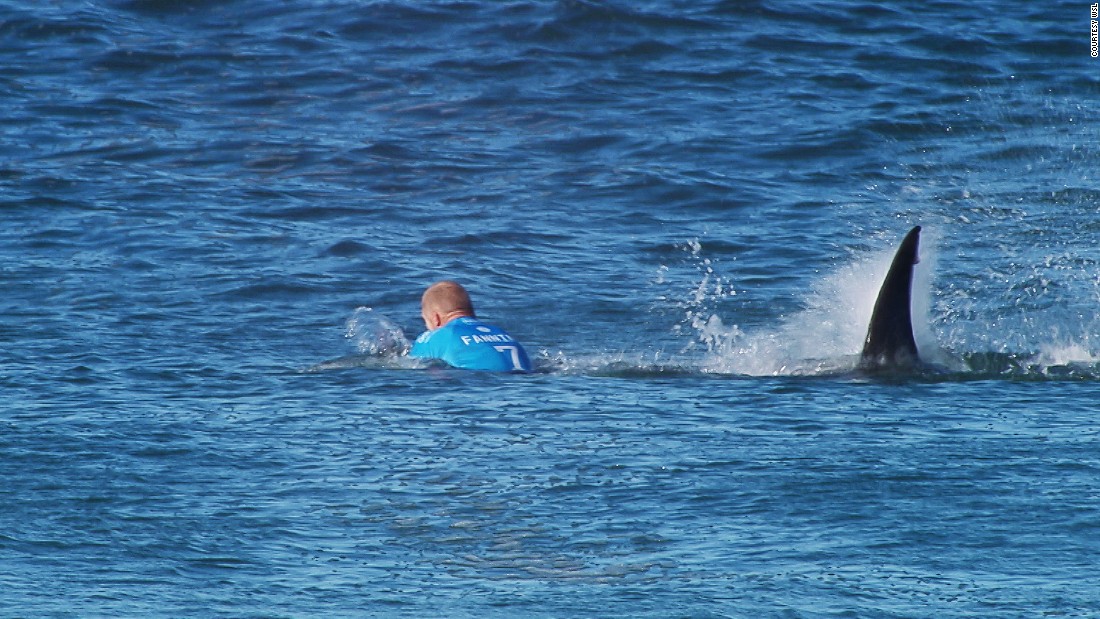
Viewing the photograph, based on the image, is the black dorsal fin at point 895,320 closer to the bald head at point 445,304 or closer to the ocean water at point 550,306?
the ocean water at point 550,306

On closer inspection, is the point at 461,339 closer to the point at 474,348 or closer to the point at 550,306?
the point at 474,348

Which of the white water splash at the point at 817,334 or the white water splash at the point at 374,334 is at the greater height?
the white water splash at the point at 374,334

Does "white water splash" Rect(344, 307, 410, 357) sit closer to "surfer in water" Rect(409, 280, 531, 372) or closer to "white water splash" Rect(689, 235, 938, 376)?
"surfer in water" Rect(409, 280, 531, 372)

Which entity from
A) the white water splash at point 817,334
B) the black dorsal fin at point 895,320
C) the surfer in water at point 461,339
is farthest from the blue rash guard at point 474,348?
the black dorsal fin at point 895,320

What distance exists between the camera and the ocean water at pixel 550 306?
6520 mm

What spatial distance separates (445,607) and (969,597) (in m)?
2.00

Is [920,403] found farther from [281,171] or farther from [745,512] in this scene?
[281,171]


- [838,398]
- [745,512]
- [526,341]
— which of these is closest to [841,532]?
[745,512]

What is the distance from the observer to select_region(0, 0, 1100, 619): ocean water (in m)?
6.52

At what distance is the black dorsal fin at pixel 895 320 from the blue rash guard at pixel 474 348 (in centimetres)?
225

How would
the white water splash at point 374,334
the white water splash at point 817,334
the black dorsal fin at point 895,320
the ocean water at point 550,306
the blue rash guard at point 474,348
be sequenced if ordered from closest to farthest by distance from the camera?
the ocean water at point 550,306 < the black dorsal fin at point 895,320 < the blue rash guard at point 474,348 < the white water splash at point 817,334 < the white water splash at point 374,334

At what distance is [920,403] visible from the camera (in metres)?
9.20

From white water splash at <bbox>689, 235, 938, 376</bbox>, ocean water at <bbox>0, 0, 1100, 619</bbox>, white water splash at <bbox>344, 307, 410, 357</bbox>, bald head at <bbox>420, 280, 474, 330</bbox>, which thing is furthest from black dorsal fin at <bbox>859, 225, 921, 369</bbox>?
white water splash at <bbox>344, 307, 410, 357</bbox>

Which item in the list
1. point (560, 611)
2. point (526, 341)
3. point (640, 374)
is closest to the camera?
point (560, 611)
